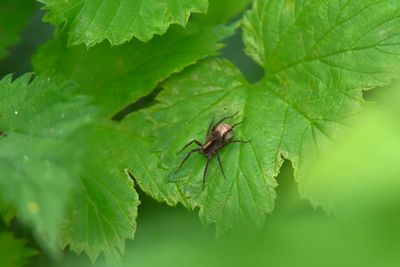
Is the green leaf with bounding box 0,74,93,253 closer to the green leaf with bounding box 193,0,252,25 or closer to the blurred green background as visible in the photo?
the blurred green background

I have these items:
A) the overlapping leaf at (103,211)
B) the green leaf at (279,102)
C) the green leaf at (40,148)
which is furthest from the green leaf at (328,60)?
the green leaf at (40,148)

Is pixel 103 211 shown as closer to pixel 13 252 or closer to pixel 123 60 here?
pixel 13 252

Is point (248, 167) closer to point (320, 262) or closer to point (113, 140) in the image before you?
point (113, 140)

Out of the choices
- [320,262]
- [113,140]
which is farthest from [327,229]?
[113,140]

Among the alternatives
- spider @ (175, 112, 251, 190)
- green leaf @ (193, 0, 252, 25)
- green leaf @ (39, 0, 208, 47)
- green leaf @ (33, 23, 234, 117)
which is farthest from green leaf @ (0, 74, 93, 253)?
green leaf @ (193, 0, 252, 25)

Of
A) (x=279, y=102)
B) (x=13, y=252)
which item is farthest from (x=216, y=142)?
(x=13, y=252)
